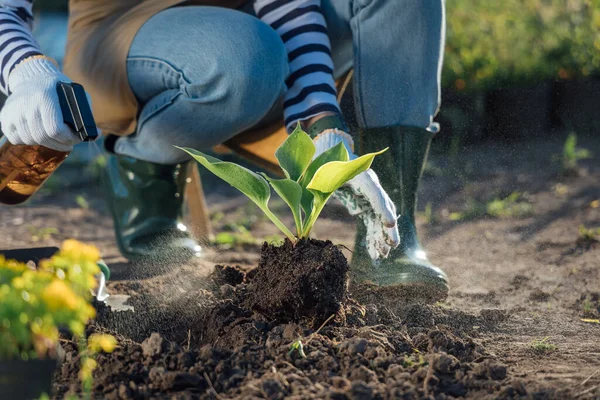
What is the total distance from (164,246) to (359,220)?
0.73 meters

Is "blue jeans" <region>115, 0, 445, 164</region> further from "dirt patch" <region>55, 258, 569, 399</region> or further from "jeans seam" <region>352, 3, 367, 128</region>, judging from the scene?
"dirt patch" <region>55, 258, 569, 399</region>

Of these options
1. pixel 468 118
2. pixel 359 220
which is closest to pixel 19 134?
pixel 359 220

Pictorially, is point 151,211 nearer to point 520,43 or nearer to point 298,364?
point 298,364

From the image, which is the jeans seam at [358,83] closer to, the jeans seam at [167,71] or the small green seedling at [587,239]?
the jeans seam at [167,71]

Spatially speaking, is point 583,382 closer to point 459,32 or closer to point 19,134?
point 19,134

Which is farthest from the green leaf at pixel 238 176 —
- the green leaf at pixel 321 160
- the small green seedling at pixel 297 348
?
the small green seedling at pixel 297 348

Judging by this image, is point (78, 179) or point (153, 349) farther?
point (78, 179)

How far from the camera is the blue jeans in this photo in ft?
6.99

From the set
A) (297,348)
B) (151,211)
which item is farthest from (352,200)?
(151,211)

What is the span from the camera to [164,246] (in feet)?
8.23

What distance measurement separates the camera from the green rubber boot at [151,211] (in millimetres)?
2525

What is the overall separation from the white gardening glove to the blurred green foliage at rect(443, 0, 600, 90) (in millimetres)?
2765

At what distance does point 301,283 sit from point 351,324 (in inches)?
6.8

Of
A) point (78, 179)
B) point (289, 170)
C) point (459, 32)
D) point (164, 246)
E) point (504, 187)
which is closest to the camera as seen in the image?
point (289, 170)
